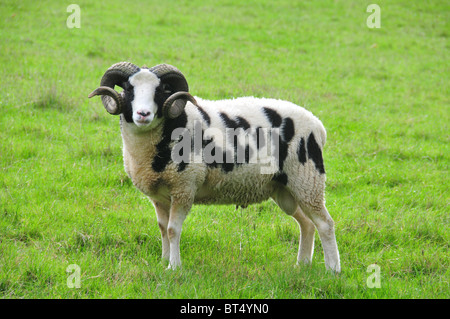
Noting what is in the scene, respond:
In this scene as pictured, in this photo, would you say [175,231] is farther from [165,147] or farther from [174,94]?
[174,94]

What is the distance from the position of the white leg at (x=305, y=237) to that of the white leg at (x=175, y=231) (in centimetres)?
126

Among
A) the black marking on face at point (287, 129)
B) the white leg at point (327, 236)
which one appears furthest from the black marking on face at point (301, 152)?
the white leg at point (327, 236)

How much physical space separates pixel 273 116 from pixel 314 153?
1.80 feet

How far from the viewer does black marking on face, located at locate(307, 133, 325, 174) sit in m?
5.36

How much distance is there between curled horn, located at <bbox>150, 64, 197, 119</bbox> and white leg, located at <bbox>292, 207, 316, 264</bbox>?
1641 millimetres

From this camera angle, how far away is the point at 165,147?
16.4ft

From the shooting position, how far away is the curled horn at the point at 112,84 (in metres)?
4.89

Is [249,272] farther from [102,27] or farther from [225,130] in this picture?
[102,27]

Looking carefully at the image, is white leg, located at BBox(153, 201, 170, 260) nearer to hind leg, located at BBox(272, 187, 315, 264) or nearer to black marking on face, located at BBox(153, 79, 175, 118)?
black marking on face, located at BBox(153, 79, 175, 118)

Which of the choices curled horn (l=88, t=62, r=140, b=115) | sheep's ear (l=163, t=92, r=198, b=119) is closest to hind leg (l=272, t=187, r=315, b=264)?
sheep's ear (l=163, t=92, r=198, b=119)

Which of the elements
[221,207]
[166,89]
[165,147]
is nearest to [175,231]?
[165,147]

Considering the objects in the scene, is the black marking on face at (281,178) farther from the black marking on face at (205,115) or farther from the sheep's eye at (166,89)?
the sheep's eye at (166,89)

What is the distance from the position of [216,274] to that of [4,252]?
75.7 inches

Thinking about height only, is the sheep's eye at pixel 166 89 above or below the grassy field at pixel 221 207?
above
